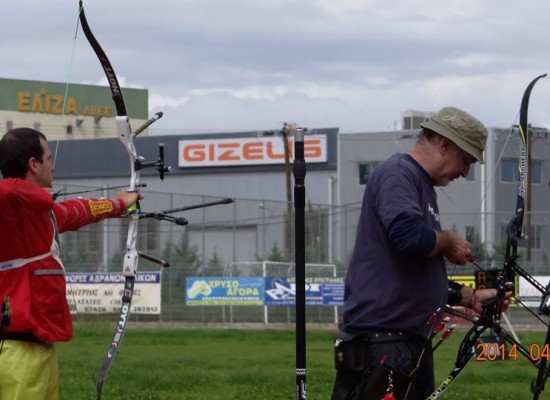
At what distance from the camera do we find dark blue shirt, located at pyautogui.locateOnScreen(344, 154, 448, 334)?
18.4 feet

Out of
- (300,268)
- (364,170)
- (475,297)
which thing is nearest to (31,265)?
(300,268)

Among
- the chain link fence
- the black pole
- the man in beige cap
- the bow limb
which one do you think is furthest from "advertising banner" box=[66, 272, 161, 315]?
the man in beige cap

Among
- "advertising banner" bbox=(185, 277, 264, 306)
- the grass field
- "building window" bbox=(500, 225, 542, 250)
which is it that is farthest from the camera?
"advertising banner" bbox=(185, 277, 264, 306)

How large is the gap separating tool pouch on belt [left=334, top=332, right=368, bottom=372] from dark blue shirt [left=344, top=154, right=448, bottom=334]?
5 centimetres

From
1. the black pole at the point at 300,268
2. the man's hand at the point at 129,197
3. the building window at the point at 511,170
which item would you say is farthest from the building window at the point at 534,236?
the man's hand at the point at 129,197

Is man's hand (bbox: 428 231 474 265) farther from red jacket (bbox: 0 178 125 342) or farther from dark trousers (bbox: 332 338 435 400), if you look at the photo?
red jacket (bbox: 0 178 125 342)

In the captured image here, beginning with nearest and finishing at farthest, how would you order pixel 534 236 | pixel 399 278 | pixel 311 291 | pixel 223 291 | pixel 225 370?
1. pixel 399 278
2. pixel 225 370
3. pixel 311 291
4. pixel 534 236
5. pixel 223 291

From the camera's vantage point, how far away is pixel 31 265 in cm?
574

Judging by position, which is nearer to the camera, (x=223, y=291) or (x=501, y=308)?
(x=501, y=308)

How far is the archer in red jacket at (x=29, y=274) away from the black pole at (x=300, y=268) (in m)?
1.32

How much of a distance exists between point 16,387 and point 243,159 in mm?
61451

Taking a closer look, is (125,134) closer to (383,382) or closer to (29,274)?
(29,274)

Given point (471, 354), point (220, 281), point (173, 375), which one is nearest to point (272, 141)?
point (220, 281)

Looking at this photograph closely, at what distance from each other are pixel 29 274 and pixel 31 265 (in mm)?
43
